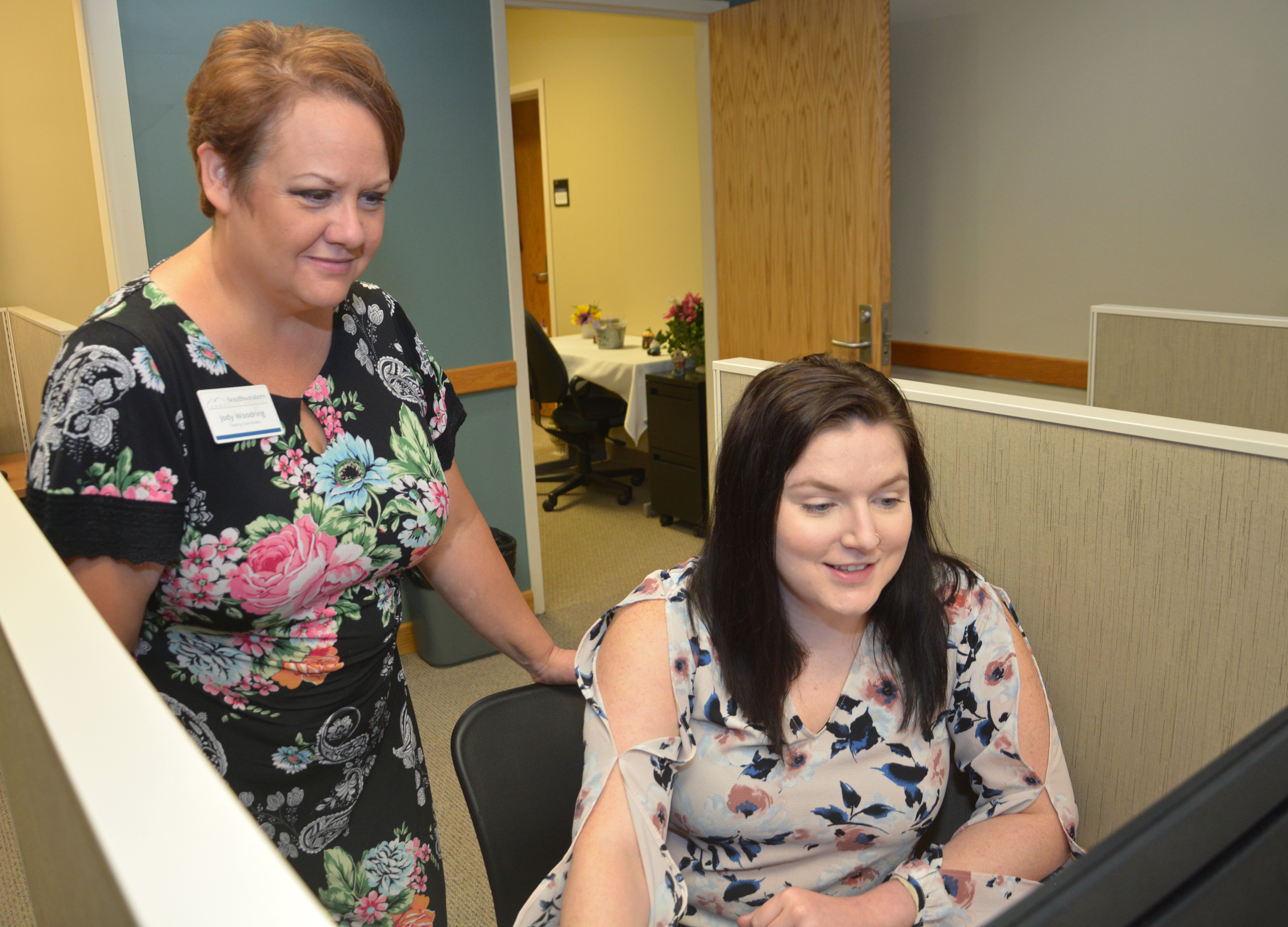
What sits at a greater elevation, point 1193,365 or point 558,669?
point 1193,365

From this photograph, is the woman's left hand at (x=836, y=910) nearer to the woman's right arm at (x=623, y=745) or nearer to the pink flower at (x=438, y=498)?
the woman's right arm at (x=623, y=745)

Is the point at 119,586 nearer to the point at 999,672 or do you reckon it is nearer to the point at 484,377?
the point at 999,672

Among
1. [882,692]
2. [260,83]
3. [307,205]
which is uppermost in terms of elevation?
[260,83]

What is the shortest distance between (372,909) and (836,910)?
0.65 metres

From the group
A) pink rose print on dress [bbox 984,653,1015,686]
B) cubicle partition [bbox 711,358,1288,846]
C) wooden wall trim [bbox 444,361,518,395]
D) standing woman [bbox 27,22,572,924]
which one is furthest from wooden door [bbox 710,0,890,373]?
standing woman [bbox 27,22,572,924]

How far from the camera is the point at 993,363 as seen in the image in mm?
4031

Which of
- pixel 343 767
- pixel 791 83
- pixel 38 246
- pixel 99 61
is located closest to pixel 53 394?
pixel 343 767

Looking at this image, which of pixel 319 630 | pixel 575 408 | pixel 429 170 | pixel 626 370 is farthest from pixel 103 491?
pixel 575 408

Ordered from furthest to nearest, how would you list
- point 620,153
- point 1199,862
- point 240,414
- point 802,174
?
point 620,153 < point 802,174 < point 240,414 < point 1199,862

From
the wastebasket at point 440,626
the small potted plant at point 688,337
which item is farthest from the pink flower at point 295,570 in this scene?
the small potted plant at point 688,337

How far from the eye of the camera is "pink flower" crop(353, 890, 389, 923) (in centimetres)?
136

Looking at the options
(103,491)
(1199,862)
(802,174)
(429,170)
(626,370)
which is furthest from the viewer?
(626,370)

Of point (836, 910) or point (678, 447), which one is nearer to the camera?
point (836, 910)

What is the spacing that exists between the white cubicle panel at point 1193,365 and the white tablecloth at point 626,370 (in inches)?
109
